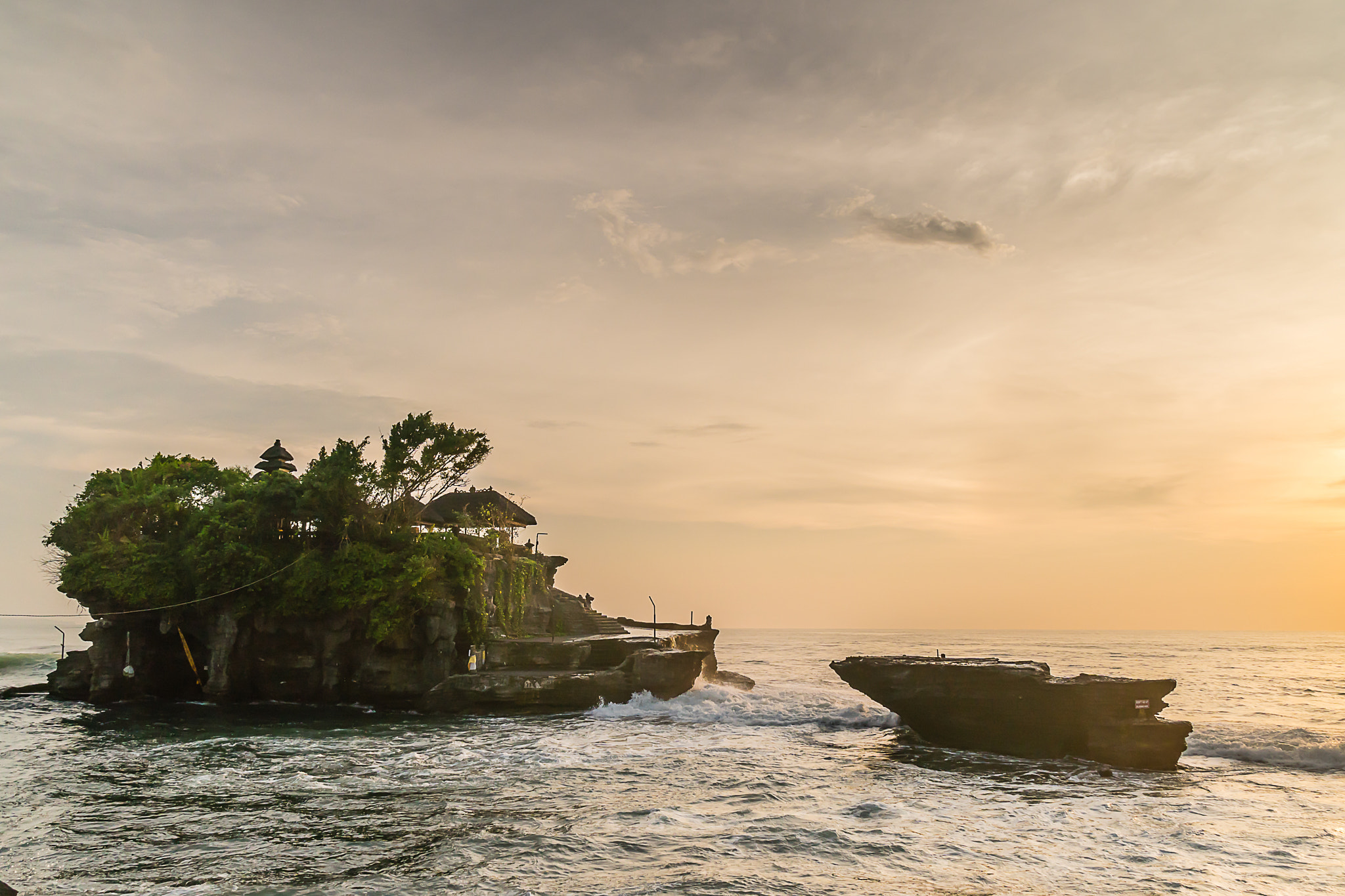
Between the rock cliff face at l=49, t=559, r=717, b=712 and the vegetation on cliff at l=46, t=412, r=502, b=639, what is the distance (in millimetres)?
1163

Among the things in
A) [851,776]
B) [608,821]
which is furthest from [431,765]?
[851,776]

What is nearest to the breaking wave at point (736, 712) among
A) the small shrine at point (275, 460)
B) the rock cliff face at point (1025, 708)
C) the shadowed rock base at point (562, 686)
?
the shadowed rock base at point (562, 686)

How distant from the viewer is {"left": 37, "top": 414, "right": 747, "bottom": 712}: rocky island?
103 feet

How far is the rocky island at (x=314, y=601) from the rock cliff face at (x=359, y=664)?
69mm

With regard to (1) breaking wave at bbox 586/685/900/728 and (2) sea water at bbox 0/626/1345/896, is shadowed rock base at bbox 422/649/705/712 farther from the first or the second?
(2) sea water at bbox 0/626/1345/896

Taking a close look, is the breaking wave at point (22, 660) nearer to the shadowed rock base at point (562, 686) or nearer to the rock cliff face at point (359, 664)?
the rock cliff face at point (359, 664)

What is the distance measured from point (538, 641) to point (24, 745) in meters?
17.0

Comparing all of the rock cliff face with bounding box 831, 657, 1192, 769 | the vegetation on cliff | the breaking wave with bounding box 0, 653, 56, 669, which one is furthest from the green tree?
the breaking wave with bounding box 0, 653, 56, 669

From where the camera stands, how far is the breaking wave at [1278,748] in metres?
22.2

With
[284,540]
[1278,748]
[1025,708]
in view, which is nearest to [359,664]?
[284,540]

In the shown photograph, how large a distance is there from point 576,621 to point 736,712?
45.8 feet

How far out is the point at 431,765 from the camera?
1991 cm

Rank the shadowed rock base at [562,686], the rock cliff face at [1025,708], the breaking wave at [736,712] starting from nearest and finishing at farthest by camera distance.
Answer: the rock cliff face at [1025,708], the breaking wave at [736,712], the shadowed rock base at [562,686]

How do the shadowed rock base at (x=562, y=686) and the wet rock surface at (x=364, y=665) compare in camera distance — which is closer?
the shadowed rock base at (x=562, y=686)
